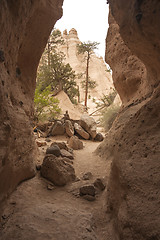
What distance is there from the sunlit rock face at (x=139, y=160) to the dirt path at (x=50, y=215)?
0.29m

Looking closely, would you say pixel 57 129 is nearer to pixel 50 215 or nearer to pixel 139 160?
pixel 50 215

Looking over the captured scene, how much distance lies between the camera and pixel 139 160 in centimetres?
209

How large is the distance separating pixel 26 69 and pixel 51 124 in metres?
5.77

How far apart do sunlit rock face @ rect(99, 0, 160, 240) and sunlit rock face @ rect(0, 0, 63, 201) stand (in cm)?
176

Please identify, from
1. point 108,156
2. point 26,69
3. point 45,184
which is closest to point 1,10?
point 26,69

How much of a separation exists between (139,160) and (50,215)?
1.53 metres

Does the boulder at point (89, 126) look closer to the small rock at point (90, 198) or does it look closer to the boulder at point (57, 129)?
the boulder at point (57, 129)

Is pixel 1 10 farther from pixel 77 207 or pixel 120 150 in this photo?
pixel 77 207

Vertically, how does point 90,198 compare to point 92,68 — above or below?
Result: below

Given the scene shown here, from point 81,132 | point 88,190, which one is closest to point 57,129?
point 81,132

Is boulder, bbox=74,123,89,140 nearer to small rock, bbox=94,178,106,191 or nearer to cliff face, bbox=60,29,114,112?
small rock, bbox=94,178,106,191

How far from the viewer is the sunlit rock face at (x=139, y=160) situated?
1604 millimetres

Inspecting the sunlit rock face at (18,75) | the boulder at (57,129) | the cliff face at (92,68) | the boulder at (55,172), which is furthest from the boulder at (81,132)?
the cliff face at (92,68)

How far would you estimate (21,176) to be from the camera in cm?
283
